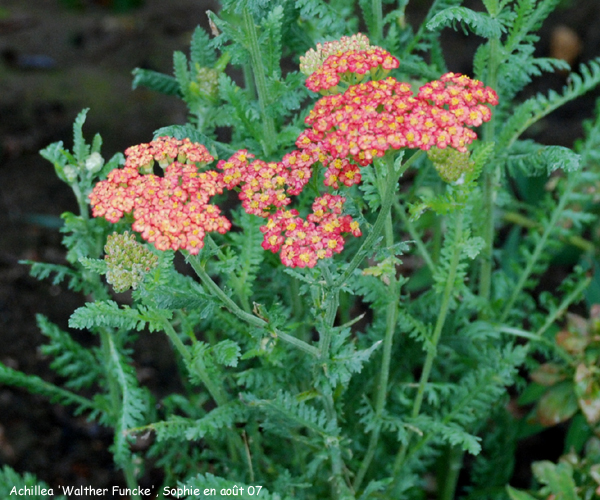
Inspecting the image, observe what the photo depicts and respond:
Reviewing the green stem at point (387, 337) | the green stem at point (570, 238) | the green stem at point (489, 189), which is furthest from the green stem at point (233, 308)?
the green stem at point (570, 238)

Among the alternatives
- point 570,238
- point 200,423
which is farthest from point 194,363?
point 570,238

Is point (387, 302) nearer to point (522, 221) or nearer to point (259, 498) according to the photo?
point (259, 498)

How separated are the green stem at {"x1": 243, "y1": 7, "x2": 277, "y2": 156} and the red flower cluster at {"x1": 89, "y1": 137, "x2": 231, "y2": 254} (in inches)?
11.2

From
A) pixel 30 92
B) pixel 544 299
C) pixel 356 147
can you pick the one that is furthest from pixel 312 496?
pixel 30 92

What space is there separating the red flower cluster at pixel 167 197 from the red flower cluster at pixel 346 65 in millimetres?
252

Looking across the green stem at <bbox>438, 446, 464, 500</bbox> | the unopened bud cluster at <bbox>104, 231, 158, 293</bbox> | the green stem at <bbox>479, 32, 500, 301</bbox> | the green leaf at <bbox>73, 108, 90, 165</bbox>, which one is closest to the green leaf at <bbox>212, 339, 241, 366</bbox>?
the unopened bud cluster at <bbox>104, 231, 158, 293</bbox>

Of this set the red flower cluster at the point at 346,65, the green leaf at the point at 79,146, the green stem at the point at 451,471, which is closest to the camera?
the red flower cluster at the point at 346,65

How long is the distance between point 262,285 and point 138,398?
1.70 feet

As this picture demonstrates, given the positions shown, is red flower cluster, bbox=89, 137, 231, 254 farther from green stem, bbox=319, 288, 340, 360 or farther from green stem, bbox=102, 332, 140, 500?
green stem, bbox=102, 332, 140, 500

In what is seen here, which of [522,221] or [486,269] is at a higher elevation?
A: [486,269]

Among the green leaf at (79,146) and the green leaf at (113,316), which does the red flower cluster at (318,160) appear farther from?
the green leaf at (79,146)

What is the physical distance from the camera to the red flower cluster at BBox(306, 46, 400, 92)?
1.19 metres

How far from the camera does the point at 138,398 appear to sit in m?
1.64

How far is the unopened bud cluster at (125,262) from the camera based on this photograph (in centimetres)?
120
